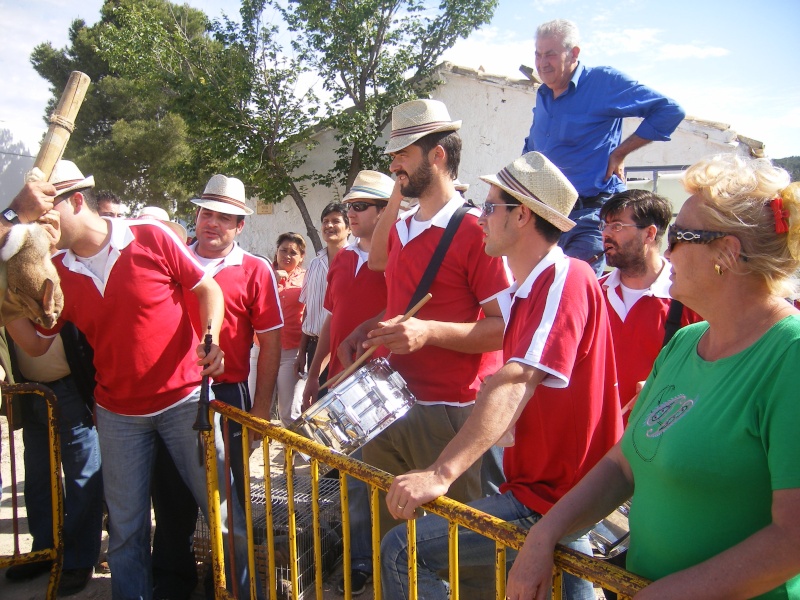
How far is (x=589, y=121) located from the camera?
4.12 meters

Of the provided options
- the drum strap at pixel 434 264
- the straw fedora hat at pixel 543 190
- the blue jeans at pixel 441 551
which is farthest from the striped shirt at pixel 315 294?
the blue jeans at pixel 441 551

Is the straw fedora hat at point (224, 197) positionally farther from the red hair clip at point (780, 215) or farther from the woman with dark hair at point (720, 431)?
the red hair clip at point (780, 215)

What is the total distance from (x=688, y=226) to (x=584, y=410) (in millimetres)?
759

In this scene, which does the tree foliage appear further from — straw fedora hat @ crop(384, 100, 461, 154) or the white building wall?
straw fedora hat @ crop(384, 100, 461, 154)

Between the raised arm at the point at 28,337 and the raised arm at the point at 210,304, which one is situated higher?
the raised arm at the point at 210,304

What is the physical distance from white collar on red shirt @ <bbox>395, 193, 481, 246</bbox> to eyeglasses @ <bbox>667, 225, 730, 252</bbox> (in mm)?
1423

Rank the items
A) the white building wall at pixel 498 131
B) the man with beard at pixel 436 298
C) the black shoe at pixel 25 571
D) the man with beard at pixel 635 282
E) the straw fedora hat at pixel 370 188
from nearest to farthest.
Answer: the man with beard at pixel 436 298
the man with beard at pixel 635 282
the black shoe at pixel 25 571
the straw fedora hat at pixel 370 188
the white building wall at pixel 498 131

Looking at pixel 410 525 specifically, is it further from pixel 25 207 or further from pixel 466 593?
pixel 25 207

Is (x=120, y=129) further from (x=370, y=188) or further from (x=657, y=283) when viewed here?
(x=657, y=283)

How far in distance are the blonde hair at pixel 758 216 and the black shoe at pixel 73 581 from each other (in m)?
4.13

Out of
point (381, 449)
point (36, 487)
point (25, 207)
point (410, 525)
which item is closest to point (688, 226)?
point (410, 525)

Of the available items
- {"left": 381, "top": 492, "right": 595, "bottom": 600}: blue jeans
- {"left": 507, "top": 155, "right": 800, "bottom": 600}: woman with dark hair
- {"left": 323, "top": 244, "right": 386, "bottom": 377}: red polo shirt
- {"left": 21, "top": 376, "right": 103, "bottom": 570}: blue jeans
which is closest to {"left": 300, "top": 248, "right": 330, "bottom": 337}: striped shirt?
{"left": 323, "top": 244, "right": 386, "bottom": 377}: red polo shirt

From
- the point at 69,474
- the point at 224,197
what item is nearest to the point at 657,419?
the point at 224,197

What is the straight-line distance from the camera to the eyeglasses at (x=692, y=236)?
159 centimetres
